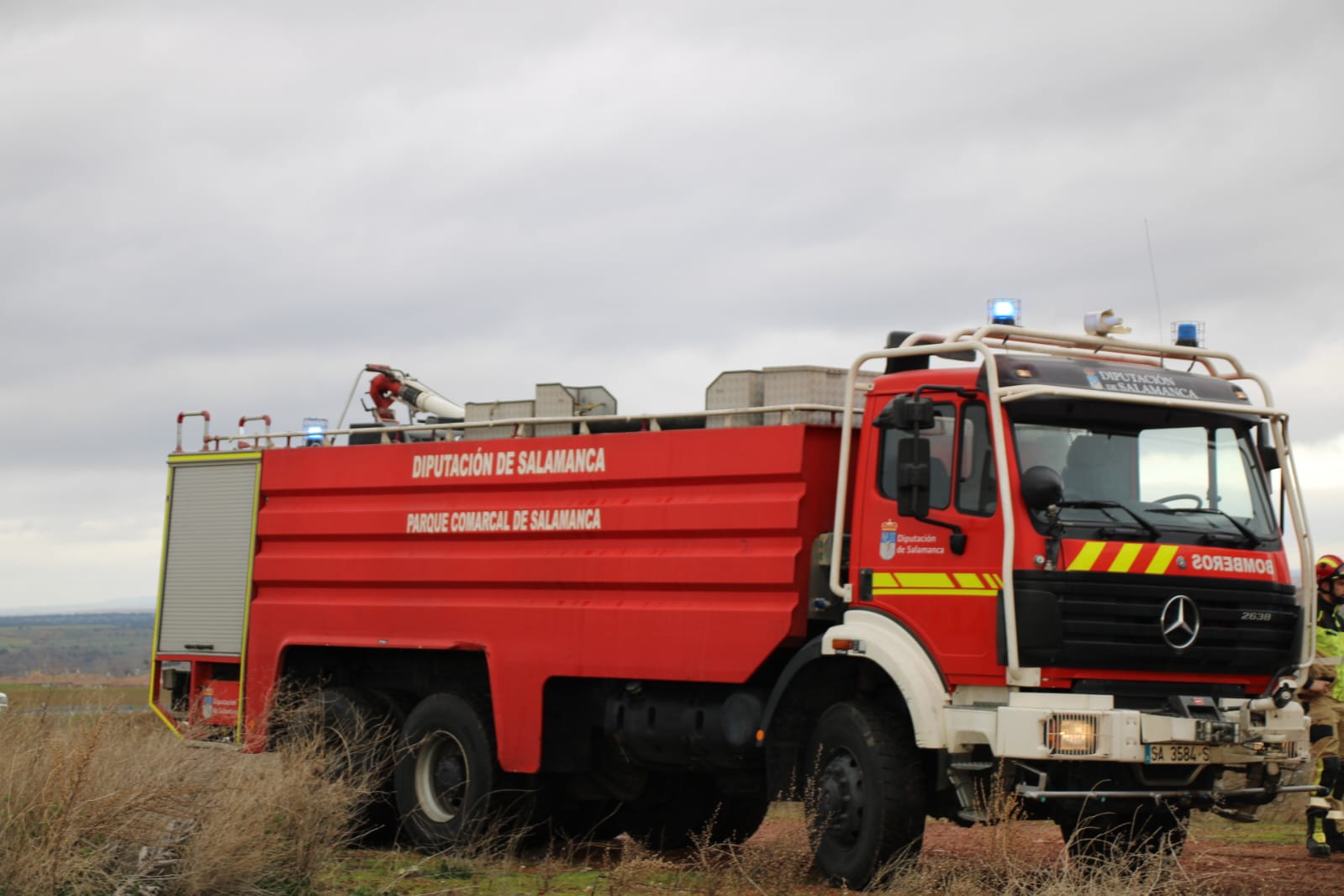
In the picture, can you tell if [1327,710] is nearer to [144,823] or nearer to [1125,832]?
[1125,832]

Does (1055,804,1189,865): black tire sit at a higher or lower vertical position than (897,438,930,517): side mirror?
lower

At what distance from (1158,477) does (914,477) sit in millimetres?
1385

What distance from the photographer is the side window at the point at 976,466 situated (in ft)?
28.7

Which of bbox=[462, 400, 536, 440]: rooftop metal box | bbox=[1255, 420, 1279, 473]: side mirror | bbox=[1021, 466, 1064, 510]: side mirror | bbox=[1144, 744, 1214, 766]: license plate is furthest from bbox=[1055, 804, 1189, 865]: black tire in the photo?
bbox=[462, 400, 536, 440]: rooftop metal box

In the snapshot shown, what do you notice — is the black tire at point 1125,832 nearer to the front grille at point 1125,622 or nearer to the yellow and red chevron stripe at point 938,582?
the front grille at point 1125,622

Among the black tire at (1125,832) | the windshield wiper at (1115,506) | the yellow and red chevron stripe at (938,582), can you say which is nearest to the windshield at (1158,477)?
the windshield wiper at (1115,506)

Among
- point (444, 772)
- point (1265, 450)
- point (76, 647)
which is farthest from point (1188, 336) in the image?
point (76, 647)

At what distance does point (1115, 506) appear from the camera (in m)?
8.77

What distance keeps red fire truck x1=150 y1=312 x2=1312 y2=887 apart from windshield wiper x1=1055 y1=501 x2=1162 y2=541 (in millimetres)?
22

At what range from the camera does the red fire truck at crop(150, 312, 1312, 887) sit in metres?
8.61

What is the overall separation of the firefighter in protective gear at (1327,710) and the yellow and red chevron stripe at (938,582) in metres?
2.57

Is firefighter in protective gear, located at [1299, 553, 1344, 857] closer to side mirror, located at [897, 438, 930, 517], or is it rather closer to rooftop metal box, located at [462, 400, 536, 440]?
side mirror, located at [897, 438, 930, 517]

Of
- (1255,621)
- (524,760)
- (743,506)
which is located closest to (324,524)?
(524,760)

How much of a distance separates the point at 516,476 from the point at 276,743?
3213 millimetres
